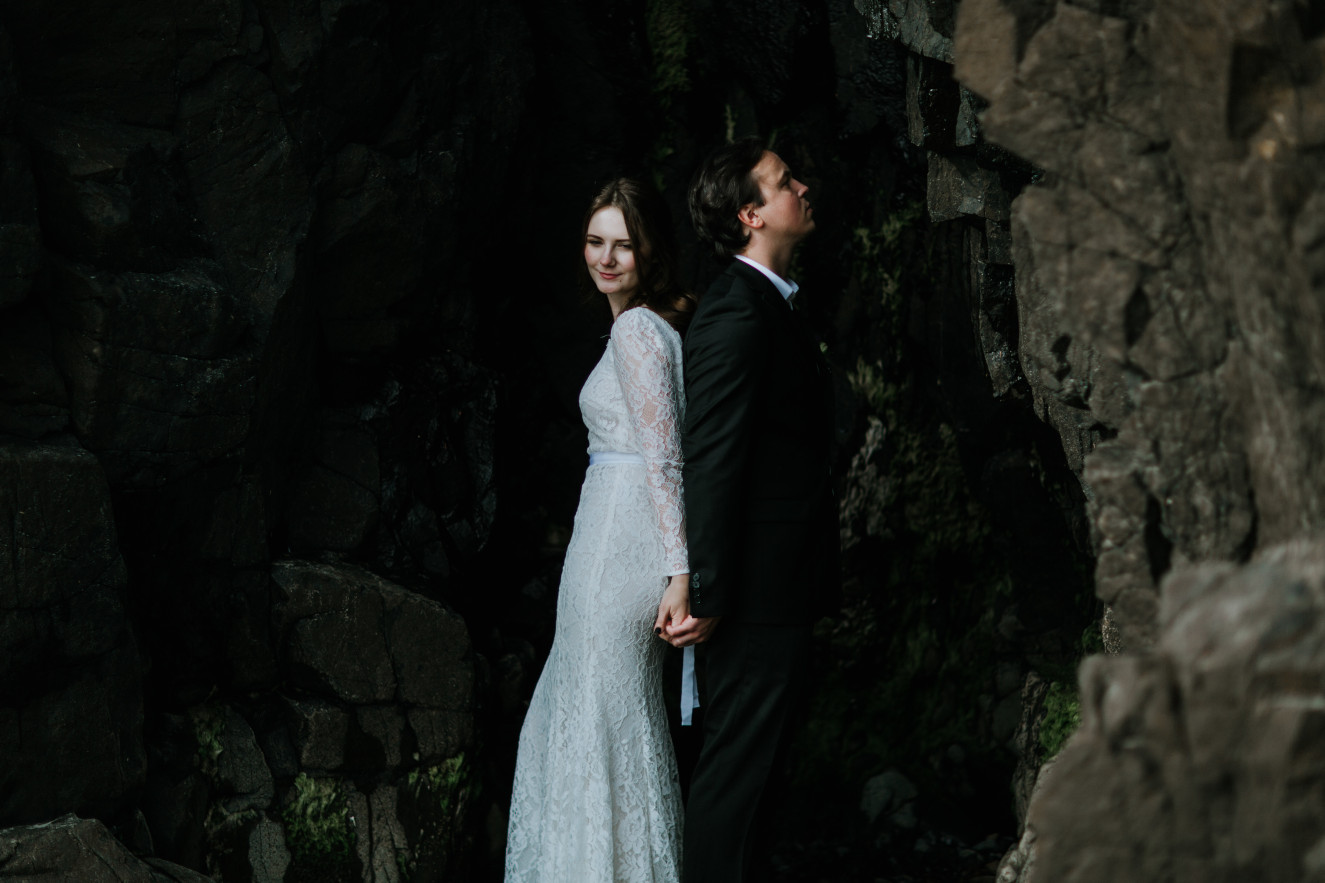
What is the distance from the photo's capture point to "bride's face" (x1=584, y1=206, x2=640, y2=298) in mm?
3422

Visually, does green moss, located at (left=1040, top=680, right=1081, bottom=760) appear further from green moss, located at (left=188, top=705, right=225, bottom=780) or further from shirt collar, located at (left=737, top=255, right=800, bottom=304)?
green moss, located at (left=188, top=705, right=225, bottom=780)

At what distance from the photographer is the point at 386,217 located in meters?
4.11

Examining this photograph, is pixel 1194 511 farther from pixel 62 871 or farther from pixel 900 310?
pixel 900 310

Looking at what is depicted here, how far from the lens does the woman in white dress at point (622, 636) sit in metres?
3.09

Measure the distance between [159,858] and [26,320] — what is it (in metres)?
1.56

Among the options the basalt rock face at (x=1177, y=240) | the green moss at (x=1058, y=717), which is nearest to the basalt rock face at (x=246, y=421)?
the green moss at (x=1058, y=717)

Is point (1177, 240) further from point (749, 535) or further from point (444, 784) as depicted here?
point (444, 784)

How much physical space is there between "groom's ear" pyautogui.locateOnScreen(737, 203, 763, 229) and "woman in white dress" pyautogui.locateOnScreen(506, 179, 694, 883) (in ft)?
1.13

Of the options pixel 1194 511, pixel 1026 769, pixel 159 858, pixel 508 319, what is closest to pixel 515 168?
pixel 508 319

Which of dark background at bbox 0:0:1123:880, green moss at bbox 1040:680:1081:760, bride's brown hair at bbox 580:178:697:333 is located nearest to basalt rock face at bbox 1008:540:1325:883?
bride's brown hair at bbox 580:178:697:333

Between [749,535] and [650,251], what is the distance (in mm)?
905

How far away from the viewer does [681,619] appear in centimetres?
304

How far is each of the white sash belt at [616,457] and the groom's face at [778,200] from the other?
27.1 inches

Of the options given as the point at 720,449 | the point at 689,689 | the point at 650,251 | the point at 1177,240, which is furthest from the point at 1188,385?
the point at 650,251
